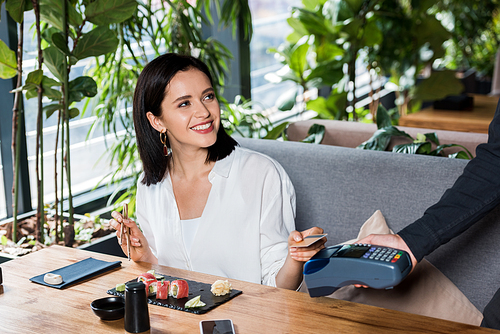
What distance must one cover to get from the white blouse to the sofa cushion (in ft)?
0.88

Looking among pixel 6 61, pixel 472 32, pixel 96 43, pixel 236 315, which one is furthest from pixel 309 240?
pixel 472 32

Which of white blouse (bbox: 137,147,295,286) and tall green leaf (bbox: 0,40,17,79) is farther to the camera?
tall green leaf (bbox: 0,40,17,79)

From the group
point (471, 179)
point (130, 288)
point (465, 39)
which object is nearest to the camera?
point (130, 288)

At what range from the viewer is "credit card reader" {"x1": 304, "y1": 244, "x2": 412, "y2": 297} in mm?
1086

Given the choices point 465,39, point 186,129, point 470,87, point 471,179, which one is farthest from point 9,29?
point 465,39

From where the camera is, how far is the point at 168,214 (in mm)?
1794

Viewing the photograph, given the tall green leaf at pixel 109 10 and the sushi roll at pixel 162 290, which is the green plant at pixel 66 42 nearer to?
the tall green leaf at pixel 109 10

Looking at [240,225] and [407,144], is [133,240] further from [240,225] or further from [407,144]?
[407,144]

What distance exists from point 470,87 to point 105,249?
4.71 meters

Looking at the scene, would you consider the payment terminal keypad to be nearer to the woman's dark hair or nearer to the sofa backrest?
the woman's dark hair

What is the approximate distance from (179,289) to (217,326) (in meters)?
0.20

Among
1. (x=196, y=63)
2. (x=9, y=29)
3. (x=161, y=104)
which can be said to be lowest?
(x=161, y=104)

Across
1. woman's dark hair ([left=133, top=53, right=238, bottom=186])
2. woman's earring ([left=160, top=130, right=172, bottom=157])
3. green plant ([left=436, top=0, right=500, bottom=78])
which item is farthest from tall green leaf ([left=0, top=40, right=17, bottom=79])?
green plant ([left=436, top=0, right=500, bottom=78])

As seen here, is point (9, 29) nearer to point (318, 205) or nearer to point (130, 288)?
point (318, 205)
